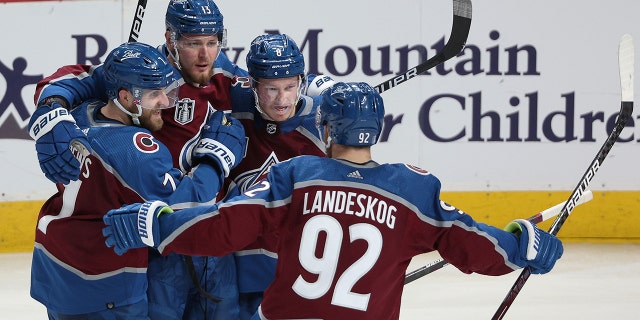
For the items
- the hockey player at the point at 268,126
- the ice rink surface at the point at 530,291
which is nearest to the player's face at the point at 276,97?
the hockey player at the point at 268,126

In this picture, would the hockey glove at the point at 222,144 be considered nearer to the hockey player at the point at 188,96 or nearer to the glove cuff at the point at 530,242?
the hockey player at the point at 188,96

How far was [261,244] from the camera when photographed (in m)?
3.60

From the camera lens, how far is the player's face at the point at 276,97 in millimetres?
3459

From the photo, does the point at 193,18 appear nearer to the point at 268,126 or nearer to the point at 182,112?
the point at 182,112

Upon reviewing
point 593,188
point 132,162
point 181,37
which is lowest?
point 593,188

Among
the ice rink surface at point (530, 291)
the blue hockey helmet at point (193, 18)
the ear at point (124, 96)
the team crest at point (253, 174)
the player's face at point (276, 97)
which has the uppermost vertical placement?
the blue hockey helmet at point (193, 18)

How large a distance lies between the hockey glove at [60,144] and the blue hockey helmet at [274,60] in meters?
0.58

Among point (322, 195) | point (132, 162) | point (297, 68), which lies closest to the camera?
point (322, 195)

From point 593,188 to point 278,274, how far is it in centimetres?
367

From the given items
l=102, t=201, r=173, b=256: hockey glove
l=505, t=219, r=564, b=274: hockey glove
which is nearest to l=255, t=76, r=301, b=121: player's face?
l=102, t=201, r=173, b=256: hockey glove

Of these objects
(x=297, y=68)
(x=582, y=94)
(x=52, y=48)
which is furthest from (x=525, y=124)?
(x=297, y=68)

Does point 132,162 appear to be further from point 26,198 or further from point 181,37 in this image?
point 26,198

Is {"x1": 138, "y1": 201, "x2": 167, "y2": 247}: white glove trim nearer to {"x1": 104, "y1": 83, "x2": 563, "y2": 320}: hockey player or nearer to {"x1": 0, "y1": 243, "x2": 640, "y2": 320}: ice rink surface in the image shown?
{"x1": 104, "y1": 83, "x2": 563, "y2": 320}: hockey player

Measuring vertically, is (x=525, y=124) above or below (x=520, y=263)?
below
